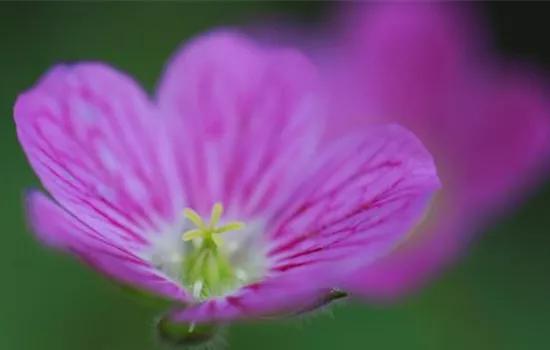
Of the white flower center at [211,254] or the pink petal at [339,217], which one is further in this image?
the white flower center at [211,254]

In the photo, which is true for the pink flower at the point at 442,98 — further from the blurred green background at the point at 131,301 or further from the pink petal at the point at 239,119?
the pink petal at the point at 239,119

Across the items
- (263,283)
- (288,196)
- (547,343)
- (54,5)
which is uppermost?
(54,5)

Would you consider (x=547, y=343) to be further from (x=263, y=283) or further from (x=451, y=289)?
(x=263, y=283)

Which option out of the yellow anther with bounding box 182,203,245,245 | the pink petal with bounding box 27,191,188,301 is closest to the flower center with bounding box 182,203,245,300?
the yellow anther with bounding box 182,203,245,245

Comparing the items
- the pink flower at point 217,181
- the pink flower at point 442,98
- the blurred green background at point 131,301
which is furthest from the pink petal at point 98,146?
the pink flower at point 442,98

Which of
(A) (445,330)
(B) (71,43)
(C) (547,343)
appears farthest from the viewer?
(B) (71,43)

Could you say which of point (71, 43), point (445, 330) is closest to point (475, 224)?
point (445, 330)

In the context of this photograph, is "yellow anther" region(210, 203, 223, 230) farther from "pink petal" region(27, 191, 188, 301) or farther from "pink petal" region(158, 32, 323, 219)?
"pink petal" region(27, 191, 188, 301)
